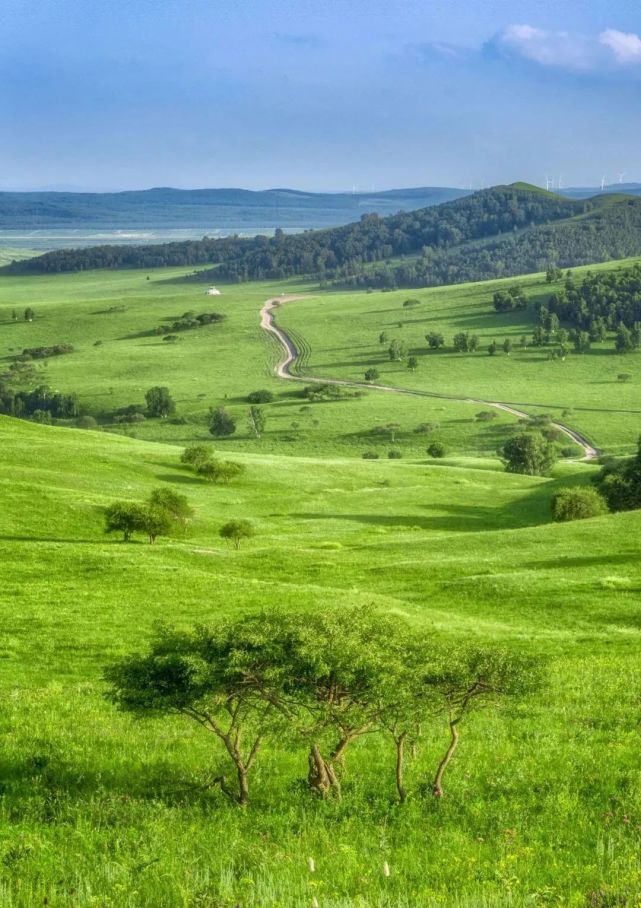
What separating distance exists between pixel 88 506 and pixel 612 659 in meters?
43.2

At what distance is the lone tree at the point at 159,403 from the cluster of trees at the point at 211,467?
317 feet

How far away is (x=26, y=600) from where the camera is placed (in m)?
39.9

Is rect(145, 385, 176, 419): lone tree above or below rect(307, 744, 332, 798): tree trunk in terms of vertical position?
below

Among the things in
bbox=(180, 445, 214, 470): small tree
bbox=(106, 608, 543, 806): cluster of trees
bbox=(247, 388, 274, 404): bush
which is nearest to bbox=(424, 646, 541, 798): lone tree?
bbox=(106, 608, 543, 806): cluster of trees

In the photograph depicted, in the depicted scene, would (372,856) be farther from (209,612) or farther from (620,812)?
(209,612)

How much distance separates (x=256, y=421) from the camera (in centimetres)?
16712

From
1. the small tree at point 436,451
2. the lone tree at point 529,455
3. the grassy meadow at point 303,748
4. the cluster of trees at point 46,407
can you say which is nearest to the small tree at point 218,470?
the grassy meadow at point 303,748

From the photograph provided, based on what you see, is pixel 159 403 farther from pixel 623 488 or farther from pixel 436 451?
pixel 623 488

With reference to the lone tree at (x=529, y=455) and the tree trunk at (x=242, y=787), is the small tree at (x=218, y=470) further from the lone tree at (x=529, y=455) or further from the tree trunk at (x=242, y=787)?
the tree trunk at (x=242, y=787)

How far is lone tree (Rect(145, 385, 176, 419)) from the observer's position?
18538 centimetres

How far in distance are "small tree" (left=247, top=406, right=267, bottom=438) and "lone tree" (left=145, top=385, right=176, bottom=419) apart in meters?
19.6

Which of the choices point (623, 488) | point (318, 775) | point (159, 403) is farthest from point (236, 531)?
point (159, 403)

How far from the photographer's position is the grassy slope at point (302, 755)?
39.7 feet

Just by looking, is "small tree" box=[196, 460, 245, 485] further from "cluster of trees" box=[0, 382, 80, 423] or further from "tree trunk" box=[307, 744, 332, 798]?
"cluster of trees" box=[0, 382, 80, 423]
